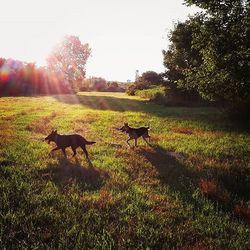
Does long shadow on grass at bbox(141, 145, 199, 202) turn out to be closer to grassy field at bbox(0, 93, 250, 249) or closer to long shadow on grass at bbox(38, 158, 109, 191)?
grassy field at bbox(0, 93, 250, 249)

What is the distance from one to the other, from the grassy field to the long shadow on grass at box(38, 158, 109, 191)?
0.11 ft

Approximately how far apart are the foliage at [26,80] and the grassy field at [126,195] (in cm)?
4604

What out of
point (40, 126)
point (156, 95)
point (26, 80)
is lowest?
point (40, 126)

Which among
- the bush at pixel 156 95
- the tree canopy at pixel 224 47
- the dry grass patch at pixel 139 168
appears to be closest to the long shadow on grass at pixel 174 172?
the dry grass patch at pixel 139 168

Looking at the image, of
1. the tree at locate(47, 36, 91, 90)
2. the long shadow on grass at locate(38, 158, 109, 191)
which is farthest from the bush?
the tree at locate(47, 36, 91, 90)

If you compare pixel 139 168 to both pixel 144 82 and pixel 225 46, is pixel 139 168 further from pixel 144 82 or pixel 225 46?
pixel 144 82

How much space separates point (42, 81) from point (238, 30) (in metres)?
56.5

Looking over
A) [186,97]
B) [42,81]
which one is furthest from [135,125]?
[42,81]

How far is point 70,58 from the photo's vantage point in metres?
98.0

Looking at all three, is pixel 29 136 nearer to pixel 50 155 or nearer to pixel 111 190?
pixel 50 155

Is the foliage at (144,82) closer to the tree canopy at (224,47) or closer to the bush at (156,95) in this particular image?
the bush at (156,95)

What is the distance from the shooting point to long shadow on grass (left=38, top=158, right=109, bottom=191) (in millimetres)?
9727

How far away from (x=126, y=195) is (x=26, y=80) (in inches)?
2356

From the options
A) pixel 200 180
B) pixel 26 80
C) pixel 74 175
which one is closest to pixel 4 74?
pixel 26 80
